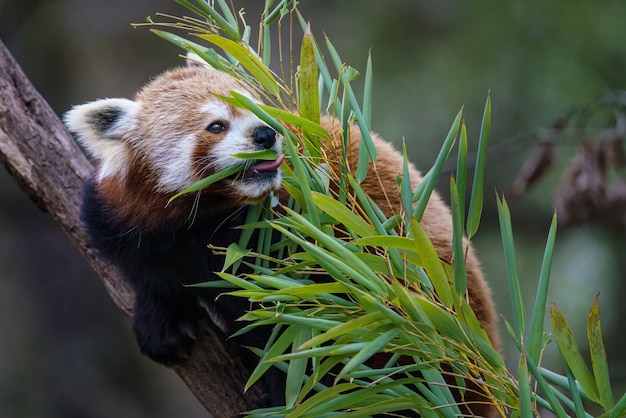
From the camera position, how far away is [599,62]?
5.47 metres

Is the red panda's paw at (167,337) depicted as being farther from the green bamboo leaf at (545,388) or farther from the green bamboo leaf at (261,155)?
the green bamboo leaf at (545,388)

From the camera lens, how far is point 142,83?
5723 millimetres

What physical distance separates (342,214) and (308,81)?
1.15 feet

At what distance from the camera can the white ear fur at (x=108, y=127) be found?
7.49 feet

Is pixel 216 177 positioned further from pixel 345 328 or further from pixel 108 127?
pixel 108 127

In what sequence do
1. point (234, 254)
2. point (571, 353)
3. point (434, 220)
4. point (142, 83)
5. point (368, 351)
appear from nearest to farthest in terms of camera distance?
point (368, 351), point (571, 353), point (234, 254), point (434, 220), point (142, 83)

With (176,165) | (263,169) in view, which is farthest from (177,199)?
(263,169)

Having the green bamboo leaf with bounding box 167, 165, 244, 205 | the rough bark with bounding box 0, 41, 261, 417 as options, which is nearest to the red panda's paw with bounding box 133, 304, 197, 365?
the rough bark with bounding box 0, 41, 261, 417

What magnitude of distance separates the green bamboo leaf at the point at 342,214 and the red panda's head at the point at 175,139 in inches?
16.3

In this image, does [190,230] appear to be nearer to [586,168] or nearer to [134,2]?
[586,168]

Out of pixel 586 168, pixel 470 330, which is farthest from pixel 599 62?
pixel 470 330

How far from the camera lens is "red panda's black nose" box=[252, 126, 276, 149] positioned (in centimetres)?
192

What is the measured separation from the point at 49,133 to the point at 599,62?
440 centimetres

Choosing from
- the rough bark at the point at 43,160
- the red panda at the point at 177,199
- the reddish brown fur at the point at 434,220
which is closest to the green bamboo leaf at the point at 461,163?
the red panda at the point at 177,199
